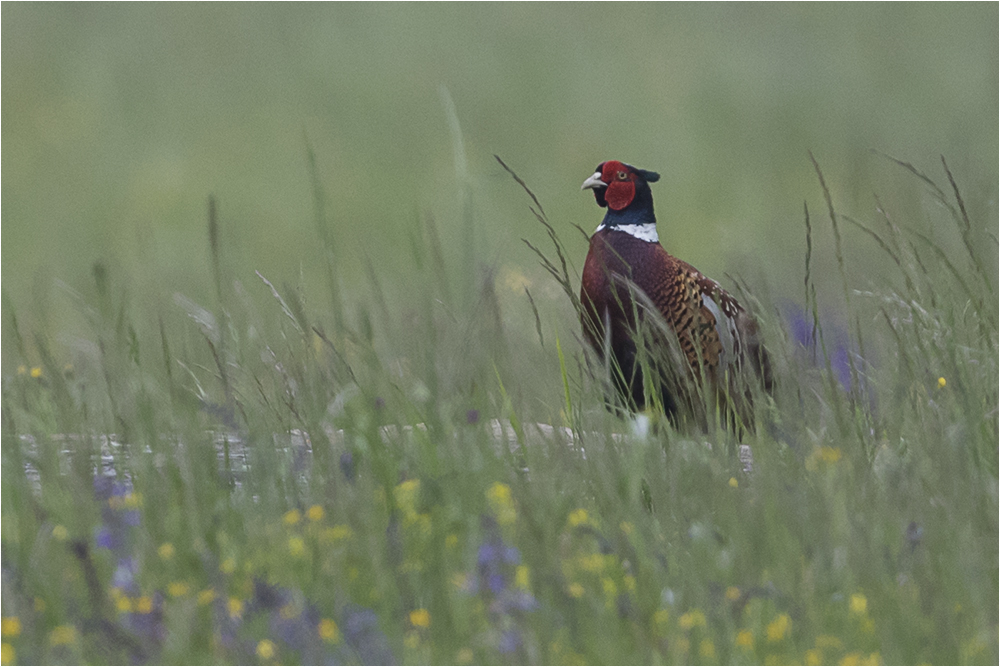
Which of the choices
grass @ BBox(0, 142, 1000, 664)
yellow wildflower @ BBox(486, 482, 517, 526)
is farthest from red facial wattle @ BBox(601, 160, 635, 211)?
yellow wildflower @ BBox(486, 482, 517, 526)

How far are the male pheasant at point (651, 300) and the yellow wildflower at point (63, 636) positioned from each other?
1.95 metres

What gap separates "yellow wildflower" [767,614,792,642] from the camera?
1923mm

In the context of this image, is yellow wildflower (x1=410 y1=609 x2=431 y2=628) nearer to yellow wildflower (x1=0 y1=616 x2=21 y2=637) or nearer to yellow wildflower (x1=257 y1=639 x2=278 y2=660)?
yellow wildflower (x1=257 y1=639 x2=278 y2=660)

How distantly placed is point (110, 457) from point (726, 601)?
168cm

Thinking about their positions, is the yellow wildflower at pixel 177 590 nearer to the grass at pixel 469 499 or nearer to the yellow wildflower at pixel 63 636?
the grass at pixel 469 499

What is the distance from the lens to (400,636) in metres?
1.99

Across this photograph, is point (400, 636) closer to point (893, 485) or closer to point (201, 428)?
point (201, 428)

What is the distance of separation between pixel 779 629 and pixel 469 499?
0.72 m

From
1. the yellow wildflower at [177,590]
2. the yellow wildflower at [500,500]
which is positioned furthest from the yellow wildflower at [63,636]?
the yellow wildflower at [500,500]

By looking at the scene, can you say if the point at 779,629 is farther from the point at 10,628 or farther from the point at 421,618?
the point at 10,628

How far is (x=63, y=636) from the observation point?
74.3 inches

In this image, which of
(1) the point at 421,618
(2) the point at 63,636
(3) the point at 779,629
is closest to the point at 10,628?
(2) the point at 63,636

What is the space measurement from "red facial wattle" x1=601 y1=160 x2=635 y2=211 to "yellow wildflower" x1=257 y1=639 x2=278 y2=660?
2.34 metres

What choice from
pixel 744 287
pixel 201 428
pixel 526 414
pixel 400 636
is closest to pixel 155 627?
pixel 400 636
